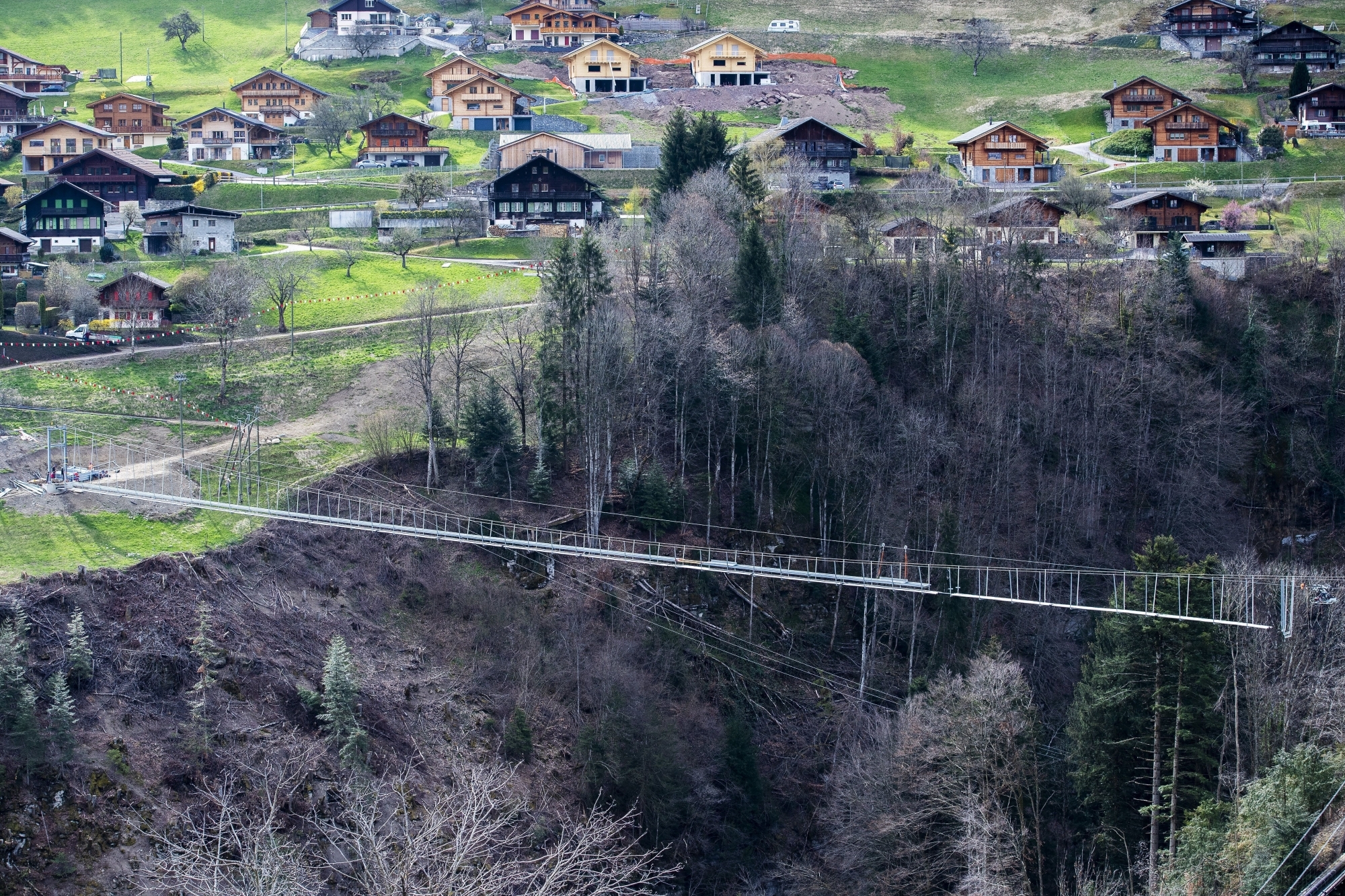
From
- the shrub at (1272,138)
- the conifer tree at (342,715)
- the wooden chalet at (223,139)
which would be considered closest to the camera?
the conifer tree at (342,715)

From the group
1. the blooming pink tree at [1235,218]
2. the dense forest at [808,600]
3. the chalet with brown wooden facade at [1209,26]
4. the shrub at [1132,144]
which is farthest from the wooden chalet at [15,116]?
the chalet with brown wooden facade at [1209,26]

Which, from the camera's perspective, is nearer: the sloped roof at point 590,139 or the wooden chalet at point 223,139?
the sloped roof at point 590,139

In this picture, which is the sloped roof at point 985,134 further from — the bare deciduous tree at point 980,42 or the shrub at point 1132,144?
the bare deciduous tree at point 980,42

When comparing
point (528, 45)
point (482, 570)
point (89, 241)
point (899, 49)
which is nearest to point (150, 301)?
point (89, 241)

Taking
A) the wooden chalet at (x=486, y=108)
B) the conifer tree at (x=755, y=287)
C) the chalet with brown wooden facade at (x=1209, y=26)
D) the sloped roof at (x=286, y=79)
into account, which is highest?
the chalet with brown wooden facade at (x=1209, y=26)

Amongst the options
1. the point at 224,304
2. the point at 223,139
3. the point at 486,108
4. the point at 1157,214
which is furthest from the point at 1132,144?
the point at 224,304

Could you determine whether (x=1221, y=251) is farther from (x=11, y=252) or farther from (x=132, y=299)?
(x=11, y=252)
